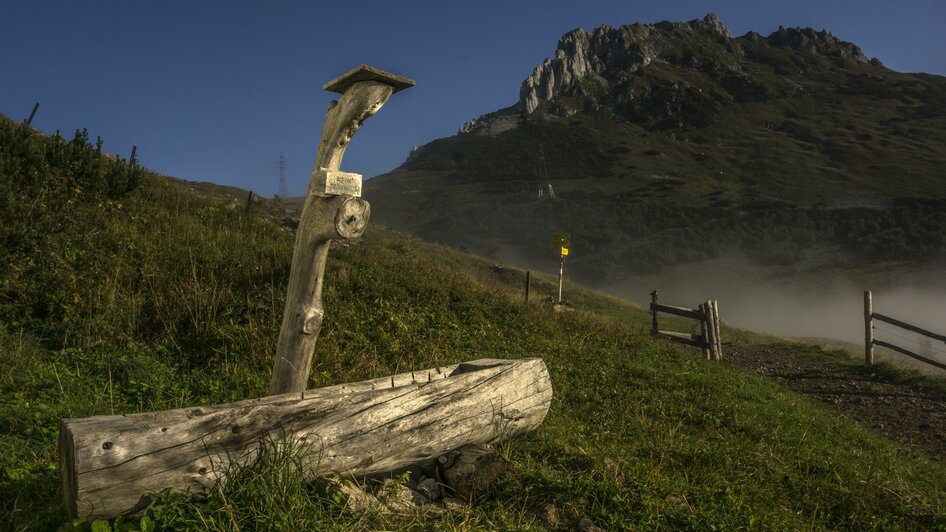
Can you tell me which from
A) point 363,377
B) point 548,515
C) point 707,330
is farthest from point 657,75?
point 548,515

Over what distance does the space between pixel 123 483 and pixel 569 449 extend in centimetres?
326

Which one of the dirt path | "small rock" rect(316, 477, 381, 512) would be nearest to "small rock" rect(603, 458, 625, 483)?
"small rock" rect(316, 477, 381, 512)

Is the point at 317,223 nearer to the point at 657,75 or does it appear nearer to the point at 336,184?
the point at 336,184

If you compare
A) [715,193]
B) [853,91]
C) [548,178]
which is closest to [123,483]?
[715,193]

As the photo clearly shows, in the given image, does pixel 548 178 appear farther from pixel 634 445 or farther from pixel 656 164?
pixel 634 445

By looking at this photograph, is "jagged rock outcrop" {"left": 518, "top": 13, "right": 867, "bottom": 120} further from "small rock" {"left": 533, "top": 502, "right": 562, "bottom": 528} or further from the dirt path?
"small rock" {"left": 533, "top": 502, "right": 562, "bottom": 528}

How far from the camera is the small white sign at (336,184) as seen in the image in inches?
182

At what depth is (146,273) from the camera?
766cm

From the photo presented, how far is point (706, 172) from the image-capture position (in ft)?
255

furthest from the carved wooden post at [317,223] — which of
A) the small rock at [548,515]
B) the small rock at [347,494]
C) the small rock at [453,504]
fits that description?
the small rock at [548,515]

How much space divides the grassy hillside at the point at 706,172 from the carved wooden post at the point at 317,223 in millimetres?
48500

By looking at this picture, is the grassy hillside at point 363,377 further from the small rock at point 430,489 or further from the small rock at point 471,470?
the small rock at point 430,489

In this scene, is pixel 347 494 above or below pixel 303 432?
below

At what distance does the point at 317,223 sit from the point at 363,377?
2.73m
